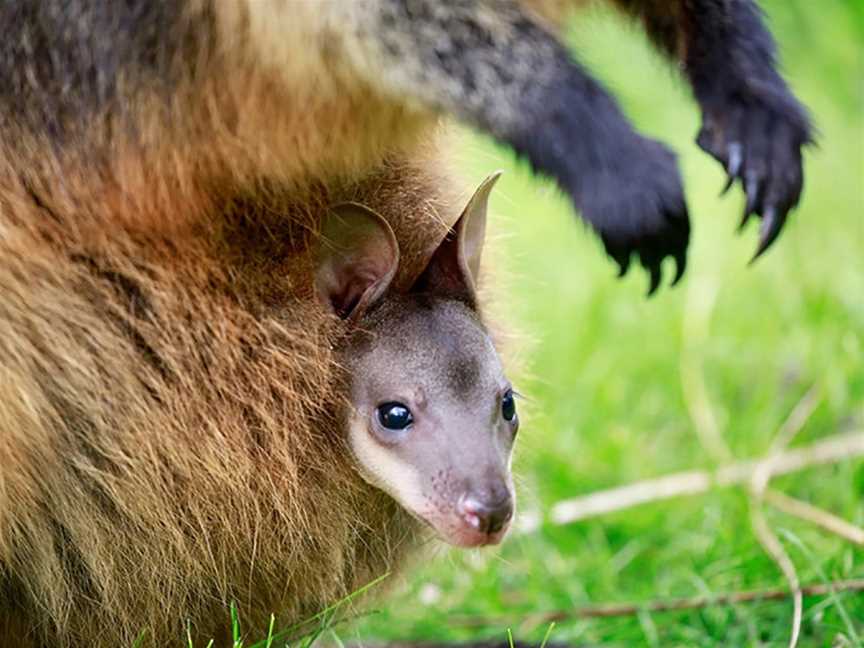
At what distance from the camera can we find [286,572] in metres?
3.05

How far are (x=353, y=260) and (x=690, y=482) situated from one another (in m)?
1.94

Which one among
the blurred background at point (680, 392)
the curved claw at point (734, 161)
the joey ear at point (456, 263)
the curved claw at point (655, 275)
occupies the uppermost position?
the curved claw at point (734, 161)

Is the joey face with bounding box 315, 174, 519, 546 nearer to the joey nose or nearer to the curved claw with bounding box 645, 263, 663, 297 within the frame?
the joey nose

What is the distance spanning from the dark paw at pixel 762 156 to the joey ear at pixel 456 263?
399mm

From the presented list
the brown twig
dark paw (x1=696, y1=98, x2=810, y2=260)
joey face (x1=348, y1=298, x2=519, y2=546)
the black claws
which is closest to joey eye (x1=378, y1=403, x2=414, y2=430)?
joey face (x1=348, y1=298, x2=519, y2=546)

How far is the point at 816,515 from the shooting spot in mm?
4176

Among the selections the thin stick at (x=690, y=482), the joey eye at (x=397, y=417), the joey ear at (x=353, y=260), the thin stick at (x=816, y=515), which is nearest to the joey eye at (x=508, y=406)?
the joey eye at (x=397, y=417)

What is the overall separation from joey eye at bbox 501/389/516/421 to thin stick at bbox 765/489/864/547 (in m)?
1.25

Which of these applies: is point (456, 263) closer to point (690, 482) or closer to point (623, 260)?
point (623, 260)

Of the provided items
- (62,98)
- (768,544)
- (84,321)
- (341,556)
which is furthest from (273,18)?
(768,544)

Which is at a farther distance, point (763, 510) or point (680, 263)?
point (763, 510)

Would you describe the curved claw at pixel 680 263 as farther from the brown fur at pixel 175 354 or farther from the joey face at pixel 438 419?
the brown fur at pixel 175 354

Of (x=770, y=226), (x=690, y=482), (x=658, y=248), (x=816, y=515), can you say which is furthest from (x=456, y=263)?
(x=690, y=482)

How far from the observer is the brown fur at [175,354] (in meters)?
2.80
